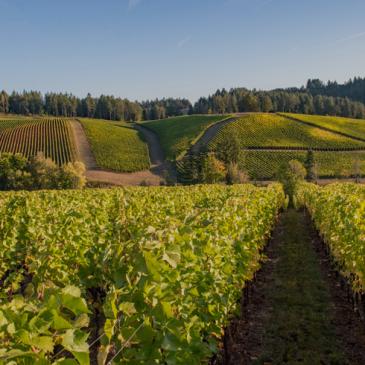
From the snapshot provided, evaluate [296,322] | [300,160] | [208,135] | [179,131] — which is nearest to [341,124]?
[300,160]

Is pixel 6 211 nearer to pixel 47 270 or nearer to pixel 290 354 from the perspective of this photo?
pixel 47 270

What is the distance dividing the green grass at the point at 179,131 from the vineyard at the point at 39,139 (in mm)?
21407

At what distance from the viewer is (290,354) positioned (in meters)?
7.20

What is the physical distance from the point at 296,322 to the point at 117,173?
72007 mm

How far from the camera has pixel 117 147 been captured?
9344 centimetres

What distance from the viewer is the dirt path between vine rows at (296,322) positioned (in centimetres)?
718

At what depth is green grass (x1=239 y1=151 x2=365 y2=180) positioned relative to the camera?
243 feet

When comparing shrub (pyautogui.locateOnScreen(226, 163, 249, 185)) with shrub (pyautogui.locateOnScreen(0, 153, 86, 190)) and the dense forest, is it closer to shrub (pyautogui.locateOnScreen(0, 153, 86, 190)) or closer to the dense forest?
shrub (pyautogui.locateOnScreen(0, 153, 86, 190))

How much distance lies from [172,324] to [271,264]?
39.5 feet

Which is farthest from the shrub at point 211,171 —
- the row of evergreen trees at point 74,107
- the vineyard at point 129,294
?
the row of evergreen trees at point 74,107

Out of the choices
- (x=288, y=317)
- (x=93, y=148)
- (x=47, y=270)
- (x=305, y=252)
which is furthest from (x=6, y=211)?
(x=93, y=148)

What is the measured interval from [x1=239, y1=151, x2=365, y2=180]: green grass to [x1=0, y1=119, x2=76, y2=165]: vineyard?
→ 35.7 m

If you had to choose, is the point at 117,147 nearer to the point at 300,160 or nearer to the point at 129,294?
the point at 300,160

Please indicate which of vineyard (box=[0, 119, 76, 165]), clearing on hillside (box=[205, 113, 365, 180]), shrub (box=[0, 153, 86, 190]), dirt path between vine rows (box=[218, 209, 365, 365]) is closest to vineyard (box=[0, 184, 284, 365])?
dirt path between vine rows (box=[218, 209, 365, 365])
